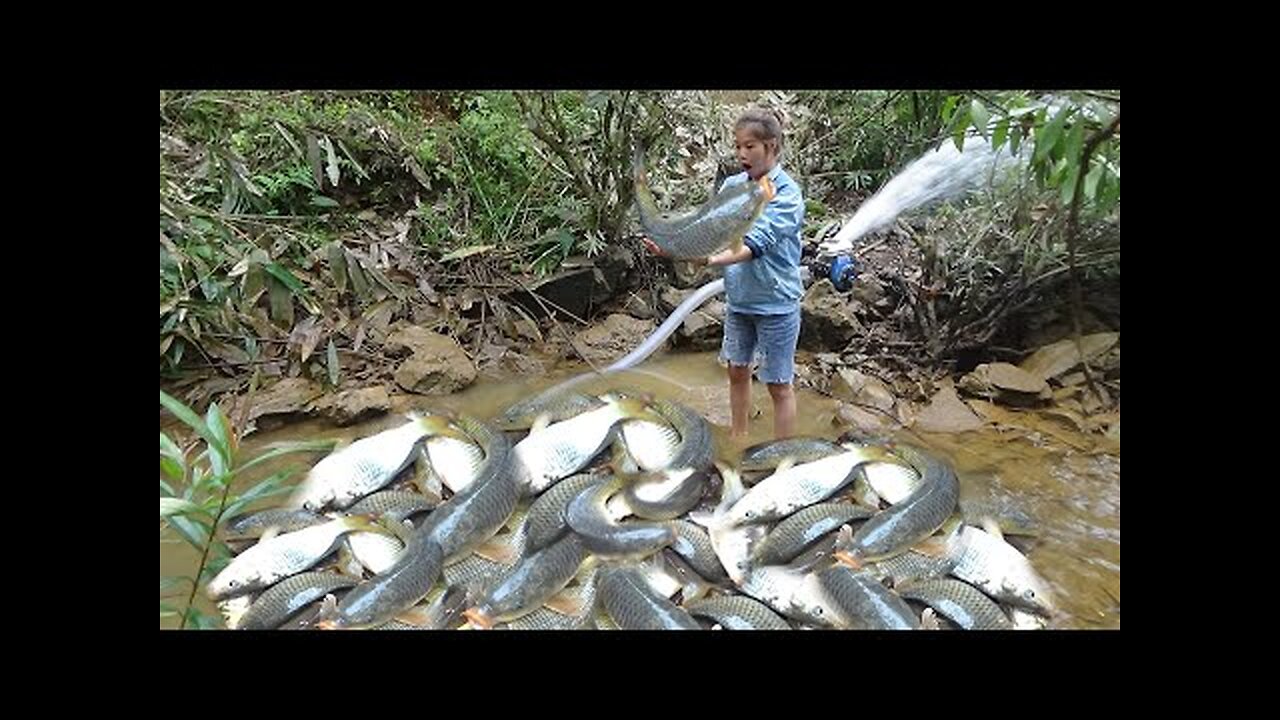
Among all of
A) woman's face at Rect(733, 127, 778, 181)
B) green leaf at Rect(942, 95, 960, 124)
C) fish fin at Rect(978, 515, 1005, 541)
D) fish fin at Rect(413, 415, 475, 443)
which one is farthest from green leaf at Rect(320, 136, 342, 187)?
fish fin at Rect(978, 515, 1005, 541)

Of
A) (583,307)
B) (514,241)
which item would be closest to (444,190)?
(514,241)

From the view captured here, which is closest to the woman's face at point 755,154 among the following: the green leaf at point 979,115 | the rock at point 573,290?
the green leaf at point 979,115

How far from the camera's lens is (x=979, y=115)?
2.25 m

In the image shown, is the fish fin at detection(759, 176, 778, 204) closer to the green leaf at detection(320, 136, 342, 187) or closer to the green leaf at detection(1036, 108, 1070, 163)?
the green leaf at detection(1036, 108, 1070, 163)

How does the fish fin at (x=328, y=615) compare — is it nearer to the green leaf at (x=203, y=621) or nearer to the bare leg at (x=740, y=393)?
the green leaf at (x=203, y=621)

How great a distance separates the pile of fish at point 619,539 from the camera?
2.15 metres

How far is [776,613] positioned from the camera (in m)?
2.16

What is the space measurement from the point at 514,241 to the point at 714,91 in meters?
0.69

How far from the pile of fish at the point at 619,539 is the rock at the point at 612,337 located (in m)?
0.33

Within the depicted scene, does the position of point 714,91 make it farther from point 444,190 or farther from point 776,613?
point 776,613

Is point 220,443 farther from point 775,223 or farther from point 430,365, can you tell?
point 775,223

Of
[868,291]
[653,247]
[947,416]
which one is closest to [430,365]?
[653,247]

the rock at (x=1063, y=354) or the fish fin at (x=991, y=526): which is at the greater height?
the rock at (x=1063, y=354)

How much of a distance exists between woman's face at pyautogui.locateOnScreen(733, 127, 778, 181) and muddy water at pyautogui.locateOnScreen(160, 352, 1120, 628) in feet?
1.78
